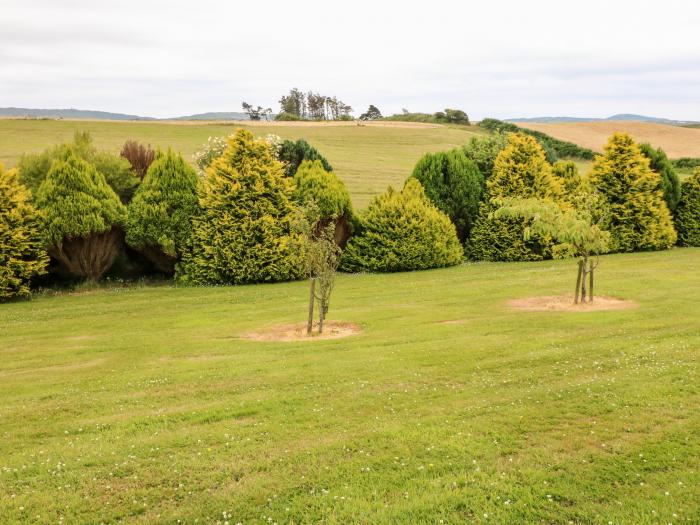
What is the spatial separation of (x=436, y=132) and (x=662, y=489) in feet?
236

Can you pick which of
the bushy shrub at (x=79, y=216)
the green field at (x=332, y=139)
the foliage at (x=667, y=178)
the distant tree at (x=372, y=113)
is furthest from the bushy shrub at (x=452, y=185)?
the distant tree at (x=372, y=113)

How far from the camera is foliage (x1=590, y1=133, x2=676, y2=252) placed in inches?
1172

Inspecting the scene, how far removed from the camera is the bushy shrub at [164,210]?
24.5 meters

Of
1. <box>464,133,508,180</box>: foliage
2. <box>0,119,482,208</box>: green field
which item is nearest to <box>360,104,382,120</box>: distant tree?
<box>0,119,482,208</box>: green field

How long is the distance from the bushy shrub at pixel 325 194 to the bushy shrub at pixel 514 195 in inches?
278

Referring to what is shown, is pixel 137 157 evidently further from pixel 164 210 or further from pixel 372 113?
pixel 372 113

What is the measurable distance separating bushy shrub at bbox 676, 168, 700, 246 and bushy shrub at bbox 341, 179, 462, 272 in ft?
45.4

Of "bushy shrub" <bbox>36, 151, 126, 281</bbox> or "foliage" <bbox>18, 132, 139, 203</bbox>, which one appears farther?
"foliage" <bbox>18, 132, 139, 203</bbox>

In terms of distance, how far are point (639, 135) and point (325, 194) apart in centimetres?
6264

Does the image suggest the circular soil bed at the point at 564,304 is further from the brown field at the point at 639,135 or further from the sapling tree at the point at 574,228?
the brown field at the point at 639,135

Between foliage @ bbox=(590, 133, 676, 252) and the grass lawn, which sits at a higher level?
foliage @ bbox=(590, 133, 676, 252)

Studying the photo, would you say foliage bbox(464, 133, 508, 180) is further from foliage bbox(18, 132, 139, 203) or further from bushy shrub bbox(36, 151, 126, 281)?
bushy shrub bbox(36, 151, 126, 281)

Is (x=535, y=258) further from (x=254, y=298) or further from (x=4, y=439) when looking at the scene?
(x=4, y=439)

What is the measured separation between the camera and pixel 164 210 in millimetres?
24484
